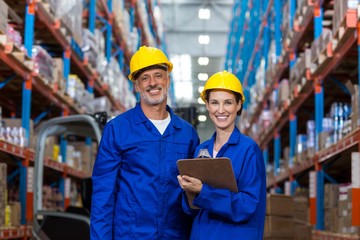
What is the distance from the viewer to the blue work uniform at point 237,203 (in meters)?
3.21

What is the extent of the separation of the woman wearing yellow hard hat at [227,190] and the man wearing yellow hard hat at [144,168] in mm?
140

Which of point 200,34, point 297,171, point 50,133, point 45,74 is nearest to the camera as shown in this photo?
point 50,133

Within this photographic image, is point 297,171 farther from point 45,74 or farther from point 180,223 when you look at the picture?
point 180,223

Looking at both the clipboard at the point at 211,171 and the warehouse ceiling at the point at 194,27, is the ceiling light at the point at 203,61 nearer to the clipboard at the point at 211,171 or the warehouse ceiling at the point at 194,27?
the warehouse ceiling at the point at 194,27

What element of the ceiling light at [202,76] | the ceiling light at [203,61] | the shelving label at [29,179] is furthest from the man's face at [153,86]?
the ceiling light at [202,76]

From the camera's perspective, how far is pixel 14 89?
27.9ft

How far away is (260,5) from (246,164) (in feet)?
46.7

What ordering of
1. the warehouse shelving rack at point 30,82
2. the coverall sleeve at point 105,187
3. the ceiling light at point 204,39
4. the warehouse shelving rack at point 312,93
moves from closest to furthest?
the coverall sleeve at point 105,187, the warehouse shelving rack at point 312,93, the warehouse shelving rack at point 30,82, the ceiling light at point 204,39

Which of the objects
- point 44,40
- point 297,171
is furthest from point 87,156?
point 297,171

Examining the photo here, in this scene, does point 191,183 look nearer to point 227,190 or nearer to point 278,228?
point 227,190

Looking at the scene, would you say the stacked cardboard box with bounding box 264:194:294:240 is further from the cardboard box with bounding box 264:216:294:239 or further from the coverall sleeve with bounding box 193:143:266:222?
the coverall sleeve with bounding box 193:143:266:222

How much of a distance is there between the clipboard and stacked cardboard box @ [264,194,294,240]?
8.37 ft

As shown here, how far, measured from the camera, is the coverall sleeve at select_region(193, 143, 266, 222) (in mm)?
3195

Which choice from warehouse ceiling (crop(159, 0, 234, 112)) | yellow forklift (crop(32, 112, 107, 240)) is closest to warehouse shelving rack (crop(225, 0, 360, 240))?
yellow forklift (crop(32, 112, 107, 240))
